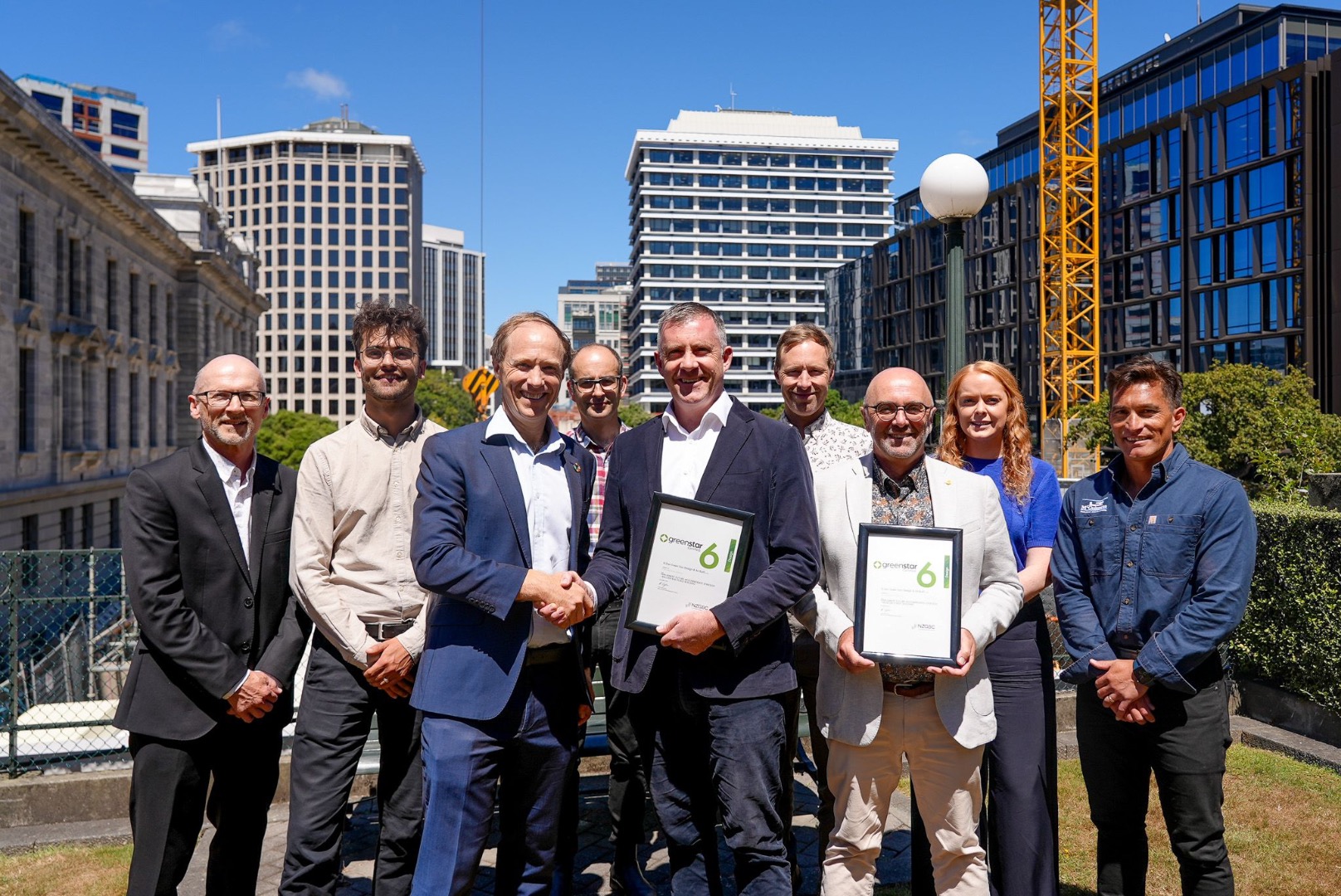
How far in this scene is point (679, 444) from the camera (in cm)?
390

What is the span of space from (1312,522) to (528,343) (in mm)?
5701

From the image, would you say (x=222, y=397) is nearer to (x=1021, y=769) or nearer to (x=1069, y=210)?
(x=1021, y=769)

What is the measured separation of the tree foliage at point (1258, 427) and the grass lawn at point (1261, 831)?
66.1 ft

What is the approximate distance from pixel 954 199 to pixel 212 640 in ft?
17.9

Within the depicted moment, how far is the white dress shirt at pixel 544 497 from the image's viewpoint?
3.87 meters

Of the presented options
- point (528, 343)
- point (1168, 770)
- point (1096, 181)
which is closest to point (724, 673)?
point (528, 343)

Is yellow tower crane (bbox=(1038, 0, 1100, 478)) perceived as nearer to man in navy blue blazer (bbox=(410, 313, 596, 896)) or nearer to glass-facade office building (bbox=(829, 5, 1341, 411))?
glass-facade office building (bbox=(829, 5, 1341, 411))

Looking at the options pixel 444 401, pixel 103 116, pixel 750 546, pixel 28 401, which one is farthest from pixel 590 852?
pixel 103 116

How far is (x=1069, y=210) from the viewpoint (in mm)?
58094

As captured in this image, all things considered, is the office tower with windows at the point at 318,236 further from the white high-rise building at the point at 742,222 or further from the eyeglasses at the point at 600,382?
the eyeglasses at the point at 600,382

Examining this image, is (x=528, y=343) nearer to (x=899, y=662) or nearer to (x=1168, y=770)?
(x=899, y=662)

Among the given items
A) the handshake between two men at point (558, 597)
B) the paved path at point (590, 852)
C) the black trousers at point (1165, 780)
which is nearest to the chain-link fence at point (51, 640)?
the paved path at point (590, 852)

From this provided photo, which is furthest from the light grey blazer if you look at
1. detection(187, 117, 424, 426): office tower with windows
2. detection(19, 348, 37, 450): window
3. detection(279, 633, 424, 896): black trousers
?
detection(187, 117, 424, 426): office tower with windows

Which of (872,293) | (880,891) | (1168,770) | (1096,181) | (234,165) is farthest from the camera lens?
(234,165)
